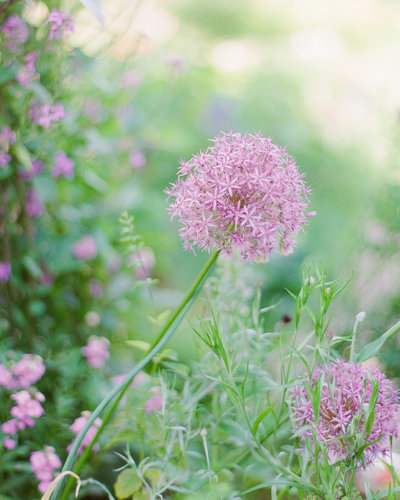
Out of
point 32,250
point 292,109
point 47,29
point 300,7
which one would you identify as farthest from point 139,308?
point 300,7

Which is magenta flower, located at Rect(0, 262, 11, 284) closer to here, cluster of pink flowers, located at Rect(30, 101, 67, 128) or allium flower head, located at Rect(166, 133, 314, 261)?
cluster of pink flowers, located at Rect(30, 101, 67, 128)

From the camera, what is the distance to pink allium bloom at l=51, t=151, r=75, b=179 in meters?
0.99

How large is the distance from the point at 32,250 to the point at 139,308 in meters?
0.32

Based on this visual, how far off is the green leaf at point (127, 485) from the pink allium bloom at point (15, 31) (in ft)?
2.09

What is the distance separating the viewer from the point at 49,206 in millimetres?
1084

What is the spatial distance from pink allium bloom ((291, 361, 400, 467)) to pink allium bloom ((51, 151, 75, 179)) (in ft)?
2.14

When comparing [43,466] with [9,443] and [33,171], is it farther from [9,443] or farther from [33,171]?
[33,171]

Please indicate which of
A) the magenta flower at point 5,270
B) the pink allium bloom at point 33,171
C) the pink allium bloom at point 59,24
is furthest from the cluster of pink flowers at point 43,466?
the pink allium bloom at point 59,24

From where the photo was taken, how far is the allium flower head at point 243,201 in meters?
0.47

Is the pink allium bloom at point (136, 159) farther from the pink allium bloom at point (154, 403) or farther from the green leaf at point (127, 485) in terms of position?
the green leaf at point (127, 485)

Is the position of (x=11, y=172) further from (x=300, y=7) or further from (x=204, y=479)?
(x=300, y=7)

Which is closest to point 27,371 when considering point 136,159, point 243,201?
point 243,201

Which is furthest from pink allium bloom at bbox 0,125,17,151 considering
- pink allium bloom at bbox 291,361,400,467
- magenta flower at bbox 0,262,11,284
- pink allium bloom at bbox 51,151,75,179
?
pink allium bloom at bbox 291,361,400,467

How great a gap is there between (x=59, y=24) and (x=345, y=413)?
2.05ft
